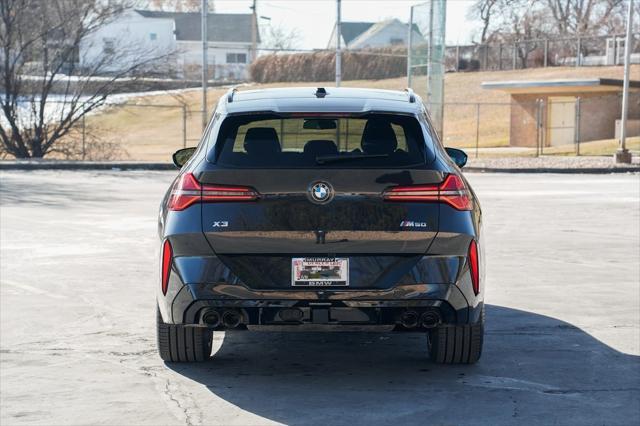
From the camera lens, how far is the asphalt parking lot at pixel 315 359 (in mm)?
6145

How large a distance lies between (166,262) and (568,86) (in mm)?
43358

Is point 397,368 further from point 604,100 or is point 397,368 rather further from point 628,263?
point 604,100

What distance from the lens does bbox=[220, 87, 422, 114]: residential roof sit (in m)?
6.84

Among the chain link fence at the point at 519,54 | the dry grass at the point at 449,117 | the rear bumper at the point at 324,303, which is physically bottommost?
the dry grass at the point at 449,117

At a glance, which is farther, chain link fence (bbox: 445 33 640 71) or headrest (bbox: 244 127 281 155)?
chain link fence (bbox: 445 33 640 71)

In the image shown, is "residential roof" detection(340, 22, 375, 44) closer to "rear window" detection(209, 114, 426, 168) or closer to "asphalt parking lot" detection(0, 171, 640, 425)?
"asphalt parking lot" detection(0, 171, 640, 425)

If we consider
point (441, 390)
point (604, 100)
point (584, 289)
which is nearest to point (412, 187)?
point (441, 390)

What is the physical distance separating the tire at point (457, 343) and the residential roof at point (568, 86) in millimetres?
41594

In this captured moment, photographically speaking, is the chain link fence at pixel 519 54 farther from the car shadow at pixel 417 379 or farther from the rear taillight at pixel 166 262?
the rear taillight at pixel 166 262

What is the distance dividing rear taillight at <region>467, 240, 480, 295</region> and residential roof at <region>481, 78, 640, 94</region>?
42.0 meters

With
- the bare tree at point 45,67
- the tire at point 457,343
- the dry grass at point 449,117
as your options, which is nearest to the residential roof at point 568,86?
the dry grass at point 449,117

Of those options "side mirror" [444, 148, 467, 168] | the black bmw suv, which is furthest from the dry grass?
the black bmw suv

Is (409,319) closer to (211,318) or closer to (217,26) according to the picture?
(211,318)

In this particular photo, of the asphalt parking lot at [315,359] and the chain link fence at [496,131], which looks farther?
the chain link fence at [496,131]
